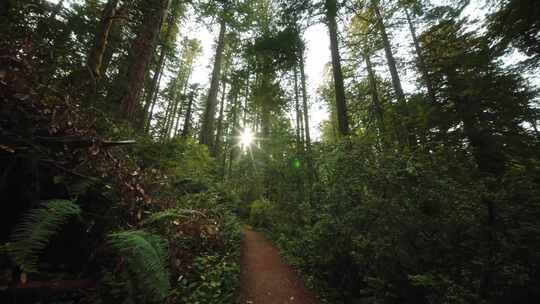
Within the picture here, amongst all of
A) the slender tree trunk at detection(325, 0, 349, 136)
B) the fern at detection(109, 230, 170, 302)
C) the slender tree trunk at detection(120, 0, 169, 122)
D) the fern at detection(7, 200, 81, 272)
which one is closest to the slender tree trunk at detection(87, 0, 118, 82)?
the slender tree trunk at detection(120, 0, 169, 122)

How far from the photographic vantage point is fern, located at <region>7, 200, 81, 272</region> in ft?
5.31

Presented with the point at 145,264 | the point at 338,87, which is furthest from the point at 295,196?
the point at 145,264

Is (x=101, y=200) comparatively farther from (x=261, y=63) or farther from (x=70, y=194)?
(x=261, y=63)

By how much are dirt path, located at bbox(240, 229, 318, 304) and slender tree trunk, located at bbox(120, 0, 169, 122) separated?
4.92 metres

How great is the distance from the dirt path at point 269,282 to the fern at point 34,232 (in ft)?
9.18

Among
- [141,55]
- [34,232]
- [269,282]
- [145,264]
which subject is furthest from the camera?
[141,55]

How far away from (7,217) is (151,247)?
146 centimetres

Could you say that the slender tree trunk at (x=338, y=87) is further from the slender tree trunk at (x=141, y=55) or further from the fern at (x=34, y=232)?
the fern at (x=34, y=232)

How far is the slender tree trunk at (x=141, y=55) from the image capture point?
5.27m

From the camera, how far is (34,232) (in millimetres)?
1744

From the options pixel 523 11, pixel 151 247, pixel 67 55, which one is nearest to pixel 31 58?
pixel 67 55

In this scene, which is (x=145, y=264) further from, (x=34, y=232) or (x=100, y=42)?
(x=100, y=42)

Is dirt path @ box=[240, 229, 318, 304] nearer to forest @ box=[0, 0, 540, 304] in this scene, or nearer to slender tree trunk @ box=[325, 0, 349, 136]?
forest @ box=[0, 0, 540, 304]

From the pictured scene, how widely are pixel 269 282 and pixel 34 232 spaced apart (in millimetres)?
3725
